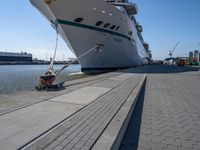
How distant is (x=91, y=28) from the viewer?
22594mm

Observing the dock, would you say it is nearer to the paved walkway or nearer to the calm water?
the paved walkway

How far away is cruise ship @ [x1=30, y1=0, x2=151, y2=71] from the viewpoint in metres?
20.3

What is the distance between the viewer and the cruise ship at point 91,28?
66.5 ft

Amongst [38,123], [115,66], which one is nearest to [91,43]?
[115,66]

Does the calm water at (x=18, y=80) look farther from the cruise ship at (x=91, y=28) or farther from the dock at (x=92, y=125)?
the dock at (x=92, y=125)

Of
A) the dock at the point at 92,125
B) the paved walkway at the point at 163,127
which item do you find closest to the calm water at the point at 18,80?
the dock at the point at 92,125

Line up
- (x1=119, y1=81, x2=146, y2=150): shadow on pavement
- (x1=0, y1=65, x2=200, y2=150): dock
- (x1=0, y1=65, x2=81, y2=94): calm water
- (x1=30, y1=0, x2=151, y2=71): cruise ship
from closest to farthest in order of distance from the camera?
(x1=0, y1=65, x2=200, y2=150): dock → (x1=119, y1=81, x2=146, y2=150): shadow on pavement → (x1=0, y1=65, x2=81, y2=94): calm water → (x1=30, y1=0, x2=151, y2=71): cruise ship

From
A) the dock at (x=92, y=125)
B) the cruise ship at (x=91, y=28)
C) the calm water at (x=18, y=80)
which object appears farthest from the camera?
the cruise ship at (x=91, y=28)

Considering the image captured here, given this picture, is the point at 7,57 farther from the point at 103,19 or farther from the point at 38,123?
the point at 38,123

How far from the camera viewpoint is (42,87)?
31.5 feet

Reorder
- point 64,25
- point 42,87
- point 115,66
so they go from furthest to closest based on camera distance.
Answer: point 115,66 → point 64,25 → point 42,87

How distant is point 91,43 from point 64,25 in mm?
3719

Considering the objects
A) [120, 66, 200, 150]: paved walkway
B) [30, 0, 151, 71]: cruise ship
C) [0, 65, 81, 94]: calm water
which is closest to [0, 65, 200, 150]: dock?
[120, 66, 200, 150]: paved walkway

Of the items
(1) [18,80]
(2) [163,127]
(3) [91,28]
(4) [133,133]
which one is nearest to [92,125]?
(4) [133,133]
